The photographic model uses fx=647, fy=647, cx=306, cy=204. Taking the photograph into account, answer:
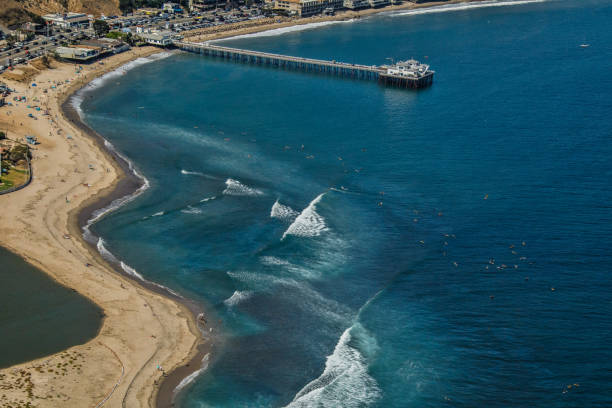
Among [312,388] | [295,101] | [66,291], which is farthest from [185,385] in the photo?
[295,101]

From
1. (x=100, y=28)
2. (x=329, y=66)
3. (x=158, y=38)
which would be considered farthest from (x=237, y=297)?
(x=100, y=28)

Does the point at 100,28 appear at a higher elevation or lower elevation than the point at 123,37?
higher

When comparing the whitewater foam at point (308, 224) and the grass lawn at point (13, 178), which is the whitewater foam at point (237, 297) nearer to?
the whitewater foam at point (308, 224)

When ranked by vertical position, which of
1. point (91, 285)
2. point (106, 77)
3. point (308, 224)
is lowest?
point (91, 285)

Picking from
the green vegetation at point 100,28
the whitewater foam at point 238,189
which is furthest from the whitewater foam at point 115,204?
the green vegetation at point 100,28

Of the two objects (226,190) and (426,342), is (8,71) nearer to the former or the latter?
(226,190)

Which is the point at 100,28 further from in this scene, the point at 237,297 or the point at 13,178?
the point at 237,297
